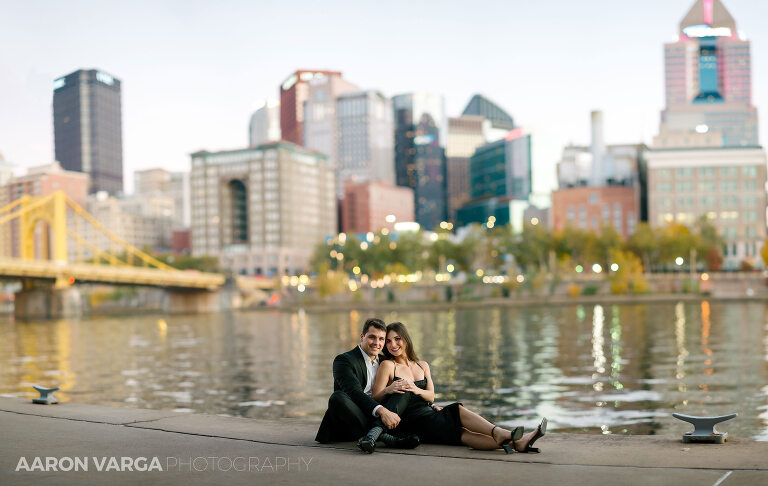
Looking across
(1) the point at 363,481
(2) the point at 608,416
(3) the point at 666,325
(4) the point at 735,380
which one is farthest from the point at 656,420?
(3) the point at 666,325

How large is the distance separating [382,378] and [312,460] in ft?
5.63

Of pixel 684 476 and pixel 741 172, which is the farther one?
pixel 741 172

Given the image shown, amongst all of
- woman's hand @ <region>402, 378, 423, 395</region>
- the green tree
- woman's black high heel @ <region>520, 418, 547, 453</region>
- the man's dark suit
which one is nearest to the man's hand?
the man's dark suit

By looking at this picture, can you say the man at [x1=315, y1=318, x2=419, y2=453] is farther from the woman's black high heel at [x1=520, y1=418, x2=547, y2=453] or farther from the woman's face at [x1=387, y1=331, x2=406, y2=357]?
the woman's black high heel at [x1=520, y1=418, x2=547, y2=453]

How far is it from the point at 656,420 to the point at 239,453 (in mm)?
9657

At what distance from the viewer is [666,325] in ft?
184

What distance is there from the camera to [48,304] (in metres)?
110

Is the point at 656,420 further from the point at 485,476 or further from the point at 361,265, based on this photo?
the point at 361,265

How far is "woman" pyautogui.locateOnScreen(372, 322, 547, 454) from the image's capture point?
31.9 ft

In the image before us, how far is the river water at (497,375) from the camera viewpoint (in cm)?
1856

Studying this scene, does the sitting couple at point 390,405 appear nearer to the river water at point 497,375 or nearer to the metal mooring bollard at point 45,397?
the river water at point 497,375

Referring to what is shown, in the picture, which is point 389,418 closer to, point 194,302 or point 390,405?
point 390,405

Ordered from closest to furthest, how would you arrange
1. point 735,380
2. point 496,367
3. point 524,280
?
1. point 735,380
2. point 496,367
3. point 524,280

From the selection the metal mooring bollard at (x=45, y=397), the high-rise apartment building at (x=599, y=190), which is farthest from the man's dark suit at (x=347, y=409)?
the high-rise apartment building at (x=599, y=190)
